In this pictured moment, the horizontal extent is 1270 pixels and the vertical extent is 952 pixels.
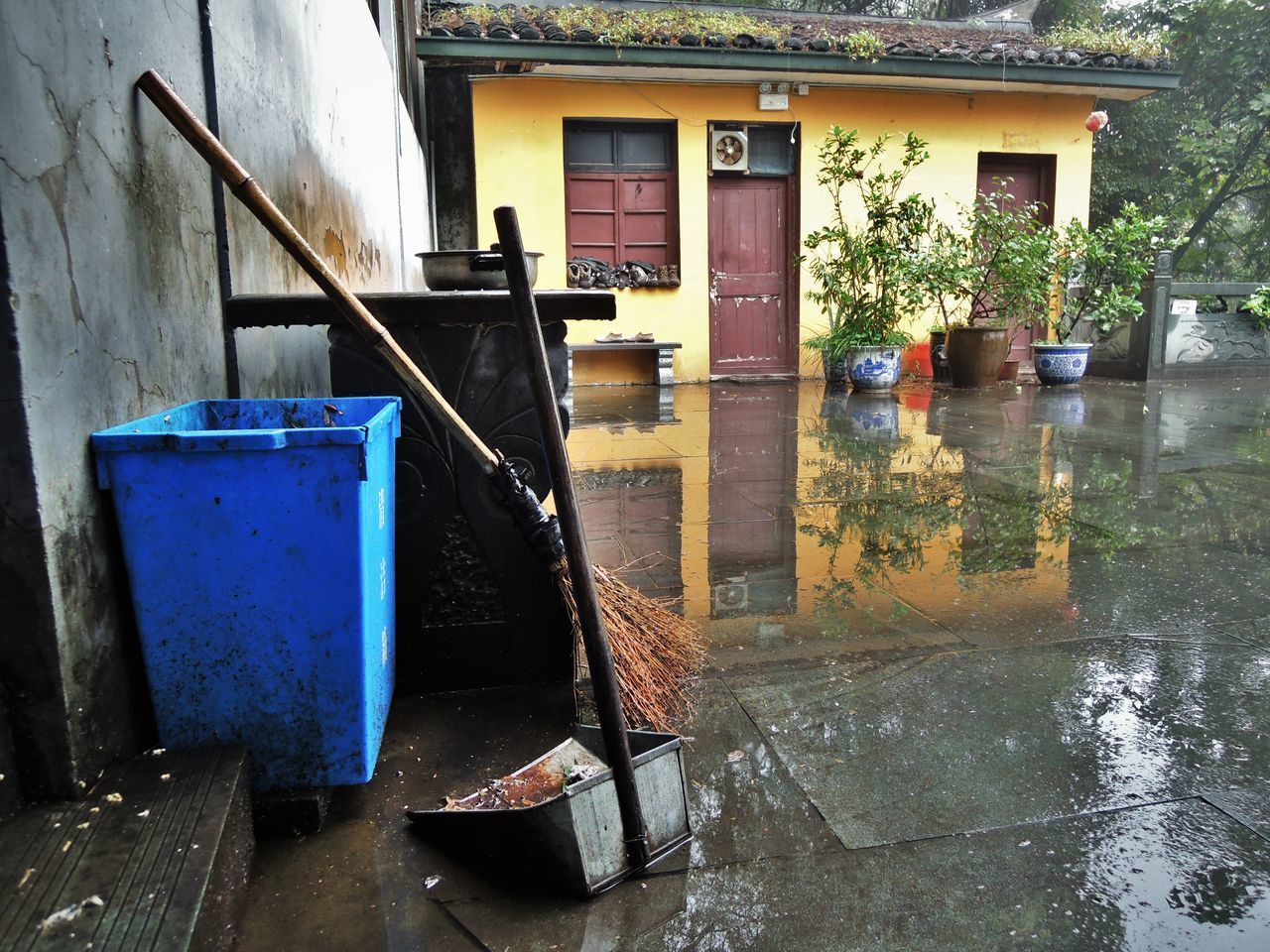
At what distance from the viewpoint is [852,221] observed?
10.8m

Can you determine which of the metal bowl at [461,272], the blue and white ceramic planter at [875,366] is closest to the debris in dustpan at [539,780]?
the metal bowl at [461,272]

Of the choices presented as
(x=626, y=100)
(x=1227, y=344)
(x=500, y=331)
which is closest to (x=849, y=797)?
(x=500, y=331)

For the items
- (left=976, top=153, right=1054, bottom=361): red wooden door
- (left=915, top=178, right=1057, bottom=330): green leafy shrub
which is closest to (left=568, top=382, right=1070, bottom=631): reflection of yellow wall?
(left=915, top=178, right=1057, bottom=330): green leafy shrub

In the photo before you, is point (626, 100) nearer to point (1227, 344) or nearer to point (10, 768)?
point (1227, 344)

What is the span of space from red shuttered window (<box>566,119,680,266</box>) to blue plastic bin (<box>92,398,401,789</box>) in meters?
9.20

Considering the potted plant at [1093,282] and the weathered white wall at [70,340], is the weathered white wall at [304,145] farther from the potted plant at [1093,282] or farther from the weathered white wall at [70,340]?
the potted plant at [1093,282]

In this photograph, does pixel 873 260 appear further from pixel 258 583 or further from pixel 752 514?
pixel 258 583

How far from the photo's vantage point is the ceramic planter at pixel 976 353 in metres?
9.41

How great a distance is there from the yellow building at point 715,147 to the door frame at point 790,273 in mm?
24

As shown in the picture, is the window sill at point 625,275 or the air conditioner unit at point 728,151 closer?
the window sill at point 625,275

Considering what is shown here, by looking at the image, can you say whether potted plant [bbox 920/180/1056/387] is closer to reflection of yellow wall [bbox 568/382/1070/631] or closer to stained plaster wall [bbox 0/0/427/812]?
reflection of yellow wall [bbox 568/382/1070/631]

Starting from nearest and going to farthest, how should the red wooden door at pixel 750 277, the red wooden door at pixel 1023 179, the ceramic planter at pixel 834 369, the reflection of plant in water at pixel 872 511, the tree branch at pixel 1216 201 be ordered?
the reflection of plant in water at pixel 872 511, the ceramic planter at pixel 834 369, the red wooden door at pixel 750 277, the red wooden door at pixel 1023 179, the tree branch at pixel 1216 201

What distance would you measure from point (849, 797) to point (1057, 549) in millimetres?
2156

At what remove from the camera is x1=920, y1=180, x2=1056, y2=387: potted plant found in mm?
9180
